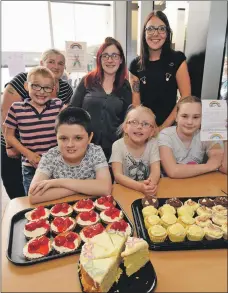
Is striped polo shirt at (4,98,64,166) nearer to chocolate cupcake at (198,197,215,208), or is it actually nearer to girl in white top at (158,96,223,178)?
girl in white top at (158,96,223,178)

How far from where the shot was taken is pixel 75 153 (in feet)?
3.47

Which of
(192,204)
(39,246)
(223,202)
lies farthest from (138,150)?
(39,246)

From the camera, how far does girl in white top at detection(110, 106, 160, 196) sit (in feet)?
3.85

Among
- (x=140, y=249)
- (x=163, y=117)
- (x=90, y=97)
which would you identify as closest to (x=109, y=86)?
(x=90, y=97)

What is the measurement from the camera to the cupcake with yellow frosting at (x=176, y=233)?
2.26 feet

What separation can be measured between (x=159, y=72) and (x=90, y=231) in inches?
35.1

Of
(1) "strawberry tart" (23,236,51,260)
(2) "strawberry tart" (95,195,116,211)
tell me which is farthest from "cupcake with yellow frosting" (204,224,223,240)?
(1) "strawberry tart" (23,236,51,260)

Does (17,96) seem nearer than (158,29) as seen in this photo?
No

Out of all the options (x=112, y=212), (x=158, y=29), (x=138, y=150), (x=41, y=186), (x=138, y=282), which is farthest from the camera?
(x=138, y=150)

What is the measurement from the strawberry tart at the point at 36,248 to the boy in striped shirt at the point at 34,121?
61 centimetres

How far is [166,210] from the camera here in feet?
2.58

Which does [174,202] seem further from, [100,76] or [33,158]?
[100,76]

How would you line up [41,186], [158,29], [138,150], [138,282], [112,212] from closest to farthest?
[138,282] < [112,212] < [41,186] < [158,29] < [138,150]

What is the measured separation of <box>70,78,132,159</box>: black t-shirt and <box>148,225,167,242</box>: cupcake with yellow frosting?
2.66ft
